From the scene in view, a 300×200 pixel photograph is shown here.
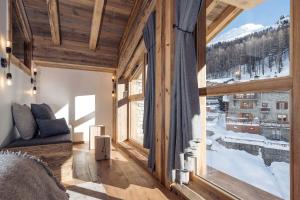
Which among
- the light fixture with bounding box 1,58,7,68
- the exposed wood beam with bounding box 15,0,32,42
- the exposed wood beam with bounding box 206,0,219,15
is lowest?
the light fixture with bounding box 1,58,7,68

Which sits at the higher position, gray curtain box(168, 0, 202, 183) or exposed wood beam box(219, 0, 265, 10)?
exposed wood beam box(219, 0, 265, 10)

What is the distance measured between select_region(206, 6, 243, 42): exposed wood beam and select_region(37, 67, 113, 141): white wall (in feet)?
11.0

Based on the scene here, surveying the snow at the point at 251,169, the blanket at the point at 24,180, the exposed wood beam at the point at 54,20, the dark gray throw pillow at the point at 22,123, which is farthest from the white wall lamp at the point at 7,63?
the snow at the point at 251,169

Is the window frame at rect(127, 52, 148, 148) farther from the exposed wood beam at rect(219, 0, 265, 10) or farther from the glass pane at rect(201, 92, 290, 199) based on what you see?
the exposed wood beam at rect(219, 0, 265, 10)

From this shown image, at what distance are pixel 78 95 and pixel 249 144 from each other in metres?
3.95

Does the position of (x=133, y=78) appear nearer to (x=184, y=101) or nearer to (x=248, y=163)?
(x=184, y=101)

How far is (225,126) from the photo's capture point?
1.73 meters

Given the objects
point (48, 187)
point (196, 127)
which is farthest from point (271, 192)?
point (48, 187)

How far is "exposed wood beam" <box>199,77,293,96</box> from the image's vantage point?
1156 mm

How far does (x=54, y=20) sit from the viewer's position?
3.38 metres

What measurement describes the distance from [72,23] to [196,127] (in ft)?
11.2

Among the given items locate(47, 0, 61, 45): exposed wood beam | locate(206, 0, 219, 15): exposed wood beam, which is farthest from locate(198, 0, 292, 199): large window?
locate(47, 0, 61, 45): exposed wood beam

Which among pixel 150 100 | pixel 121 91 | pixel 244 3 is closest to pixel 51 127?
pixel 150 100

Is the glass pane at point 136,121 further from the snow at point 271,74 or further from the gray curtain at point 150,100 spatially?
the snow at point 271,74
